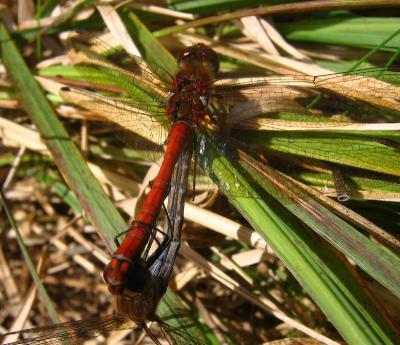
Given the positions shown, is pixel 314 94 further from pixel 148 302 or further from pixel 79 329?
pixel 79 329

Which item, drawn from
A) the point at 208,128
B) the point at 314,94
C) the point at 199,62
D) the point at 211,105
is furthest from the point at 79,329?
the point at 314,94

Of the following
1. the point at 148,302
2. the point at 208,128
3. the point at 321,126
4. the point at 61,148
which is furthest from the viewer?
the point at 61,148

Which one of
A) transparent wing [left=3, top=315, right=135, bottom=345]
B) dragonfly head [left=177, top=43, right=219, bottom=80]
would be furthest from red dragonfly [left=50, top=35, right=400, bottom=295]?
transparent wing [left=3, top=315, right=135, bottom=345]

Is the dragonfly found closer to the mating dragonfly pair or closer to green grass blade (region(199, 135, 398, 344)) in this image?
the mating dragonfly pair

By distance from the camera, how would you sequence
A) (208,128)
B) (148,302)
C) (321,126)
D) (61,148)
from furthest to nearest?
(61,148) < (208,128) < (321,126) < (148,302)

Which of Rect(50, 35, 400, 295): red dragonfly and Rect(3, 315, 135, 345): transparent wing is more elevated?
Rect(50, 35, 400, 295): red dragonfly

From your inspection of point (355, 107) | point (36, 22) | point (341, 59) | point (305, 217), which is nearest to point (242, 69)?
point (341, 59)

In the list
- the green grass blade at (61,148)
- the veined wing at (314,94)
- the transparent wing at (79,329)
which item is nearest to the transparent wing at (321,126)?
the veined wing at (314,94)
